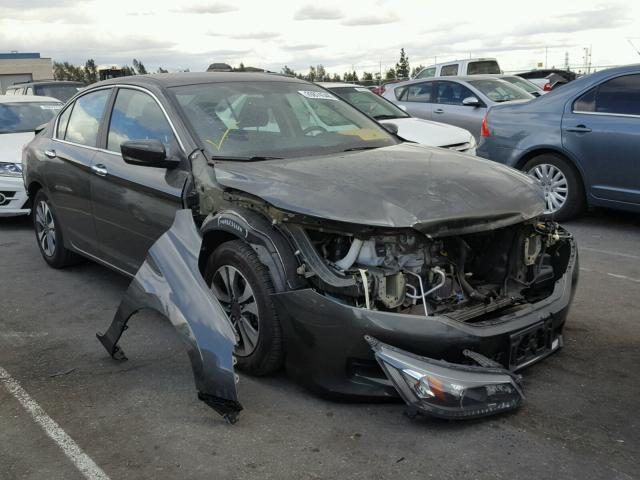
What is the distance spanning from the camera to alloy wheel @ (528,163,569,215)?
7.57m

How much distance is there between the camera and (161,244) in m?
3.88

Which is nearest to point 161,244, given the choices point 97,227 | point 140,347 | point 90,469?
point 140,347

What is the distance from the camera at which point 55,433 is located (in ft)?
11.3

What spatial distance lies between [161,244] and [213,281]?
0.37 m

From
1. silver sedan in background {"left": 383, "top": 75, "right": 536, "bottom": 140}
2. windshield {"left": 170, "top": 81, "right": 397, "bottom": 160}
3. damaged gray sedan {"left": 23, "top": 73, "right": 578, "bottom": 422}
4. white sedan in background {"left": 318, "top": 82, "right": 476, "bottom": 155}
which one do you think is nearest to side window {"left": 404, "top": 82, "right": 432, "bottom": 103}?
silver sedan in background {"left": 383, "top": 75, "right": 536, "bottom": 140}

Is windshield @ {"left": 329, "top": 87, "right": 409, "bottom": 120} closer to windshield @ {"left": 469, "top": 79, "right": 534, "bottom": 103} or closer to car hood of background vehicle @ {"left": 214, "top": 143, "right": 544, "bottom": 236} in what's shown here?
windshield @ {"left": 469, "top": 79, "right": 534, "bottom": 103}

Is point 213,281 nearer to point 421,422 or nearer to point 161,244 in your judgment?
point 161,244

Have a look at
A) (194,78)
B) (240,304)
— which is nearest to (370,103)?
(194,78)

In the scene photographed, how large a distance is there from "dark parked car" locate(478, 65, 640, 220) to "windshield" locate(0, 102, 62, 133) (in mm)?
6518

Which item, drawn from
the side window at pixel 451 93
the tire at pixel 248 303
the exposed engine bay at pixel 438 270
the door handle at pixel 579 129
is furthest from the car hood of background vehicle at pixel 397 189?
the side window at pixel 451 93

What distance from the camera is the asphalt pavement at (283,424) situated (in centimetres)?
304

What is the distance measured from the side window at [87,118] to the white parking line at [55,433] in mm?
2055

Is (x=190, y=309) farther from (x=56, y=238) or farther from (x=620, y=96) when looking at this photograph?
(x=620, y=96)

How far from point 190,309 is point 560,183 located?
529 cm
